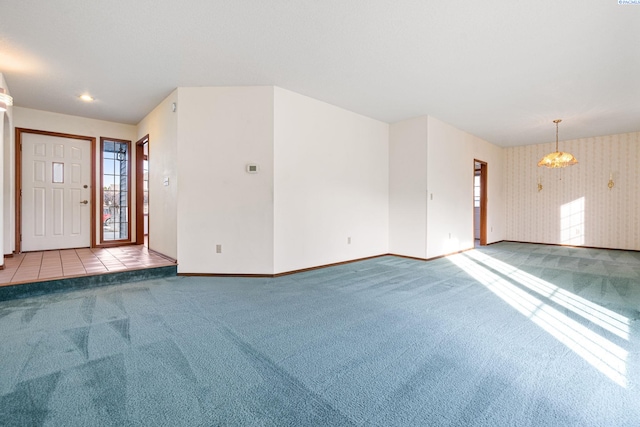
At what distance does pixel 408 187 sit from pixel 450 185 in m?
1.04

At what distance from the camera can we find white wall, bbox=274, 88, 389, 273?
431cm

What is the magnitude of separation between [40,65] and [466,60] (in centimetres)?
492

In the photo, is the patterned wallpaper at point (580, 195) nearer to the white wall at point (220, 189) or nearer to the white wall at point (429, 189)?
the white wall at point (429, 189)

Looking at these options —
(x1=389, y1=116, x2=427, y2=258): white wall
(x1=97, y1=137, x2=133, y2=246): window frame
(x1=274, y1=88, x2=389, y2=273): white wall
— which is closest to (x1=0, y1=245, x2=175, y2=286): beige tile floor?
(x1=97, y1=137, x2=133, y2=246): window frame

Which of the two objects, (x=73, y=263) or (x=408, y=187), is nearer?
(x=73, y=263)

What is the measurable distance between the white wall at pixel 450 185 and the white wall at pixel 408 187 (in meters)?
0.11

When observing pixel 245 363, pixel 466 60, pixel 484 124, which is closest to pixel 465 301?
pixel 245 363

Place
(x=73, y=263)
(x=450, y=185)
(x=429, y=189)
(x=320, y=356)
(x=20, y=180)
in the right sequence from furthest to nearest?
1. (x=450, y=185)
2. (x=429, y=189)
3. (x=20, y=180)
4. (x=73, y=263)
5. (x=320, y=356)

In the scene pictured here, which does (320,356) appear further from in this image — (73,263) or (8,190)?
(8,190)

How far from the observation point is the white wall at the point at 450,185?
547cm

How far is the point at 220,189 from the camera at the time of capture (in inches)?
166

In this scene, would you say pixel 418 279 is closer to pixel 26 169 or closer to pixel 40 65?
pixel 40 65

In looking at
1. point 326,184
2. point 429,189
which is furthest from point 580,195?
point 326,184

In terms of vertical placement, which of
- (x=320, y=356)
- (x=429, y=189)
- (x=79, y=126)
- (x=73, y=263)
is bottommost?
(x=320, y=356)
